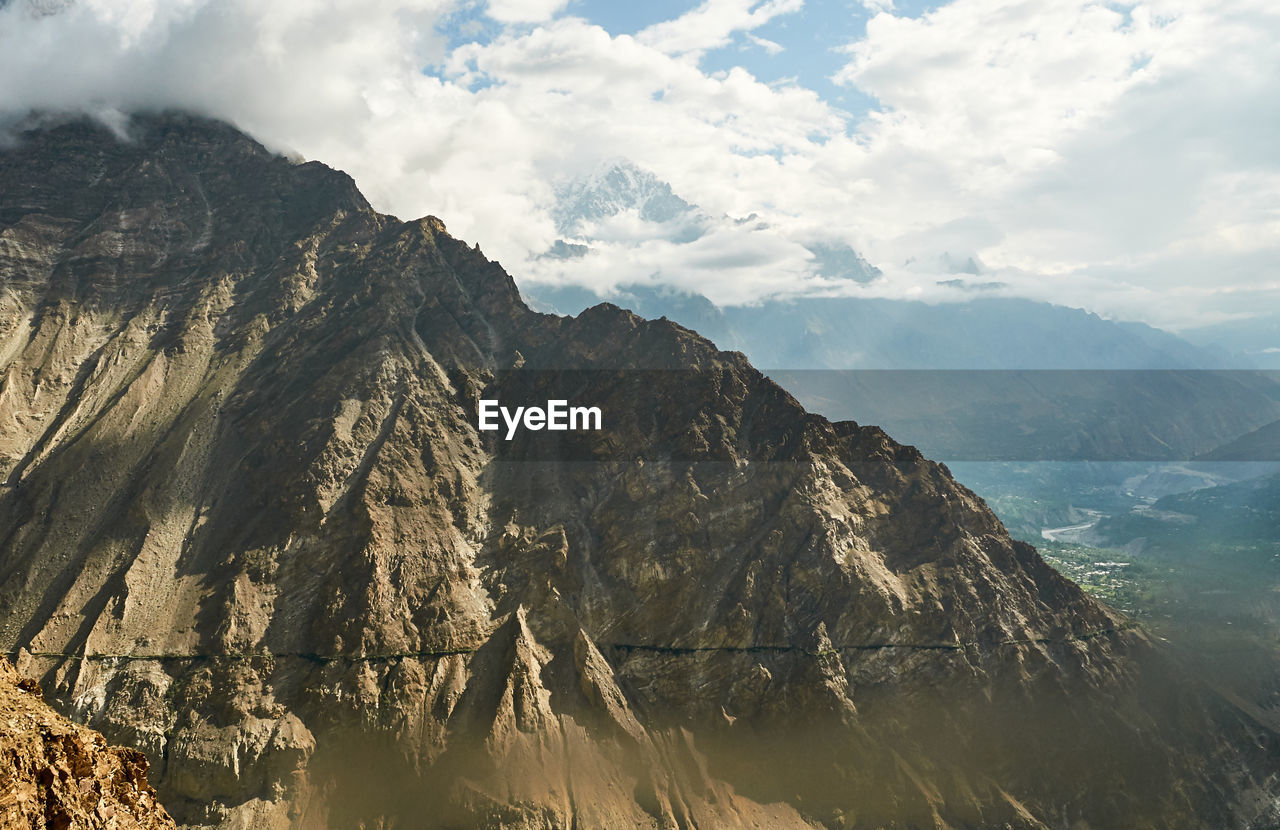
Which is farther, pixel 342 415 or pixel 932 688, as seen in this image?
pixel 342 415

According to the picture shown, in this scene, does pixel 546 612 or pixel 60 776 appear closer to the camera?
pixel 60 776

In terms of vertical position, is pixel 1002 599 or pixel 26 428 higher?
pixel 26 428

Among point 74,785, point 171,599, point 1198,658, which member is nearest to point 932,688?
point 1198,658

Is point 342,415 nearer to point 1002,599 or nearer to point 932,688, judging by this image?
point 932,688

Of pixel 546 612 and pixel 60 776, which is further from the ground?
pixel 60 776
